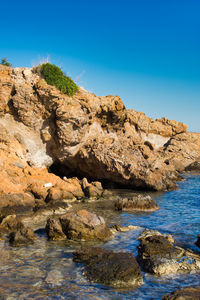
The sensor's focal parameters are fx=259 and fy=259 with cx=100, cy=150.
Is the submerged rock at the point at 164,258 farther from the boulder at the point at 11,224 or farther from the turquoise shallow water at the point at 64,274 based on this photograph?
the boulder at the point at 11,224

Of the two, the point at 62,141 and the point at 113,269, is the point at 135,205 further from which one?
the point at 113,269

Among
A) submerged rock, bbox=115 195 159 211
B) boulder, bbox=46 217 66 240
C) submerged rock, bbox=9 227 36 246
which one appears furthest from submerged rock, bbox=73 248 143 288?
submerged rock, bbox=115 195 159 211

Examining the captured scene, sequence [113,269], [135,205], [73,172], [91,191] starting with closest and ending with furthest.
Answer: [113,269]
[135,205]
[91,191]
[73,172]

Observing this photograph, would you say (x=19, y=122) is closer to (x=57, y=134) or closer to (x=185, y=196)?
(x=57, y=134)

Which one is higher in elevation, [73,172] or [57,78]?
[57,78]

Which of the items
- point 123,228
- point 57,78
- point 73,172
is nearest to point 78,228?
point 123,228

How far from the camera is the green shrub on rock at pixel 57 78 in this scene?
22.8 m

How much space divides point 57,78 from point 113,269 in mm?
18610

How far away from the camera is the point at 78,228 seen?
11508 millimetres

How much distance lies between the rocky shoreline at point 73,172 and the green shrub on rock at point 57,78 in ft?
2.15

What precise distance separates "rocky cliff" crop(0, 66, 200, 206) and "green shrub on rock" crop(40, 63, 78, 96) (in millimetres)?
653

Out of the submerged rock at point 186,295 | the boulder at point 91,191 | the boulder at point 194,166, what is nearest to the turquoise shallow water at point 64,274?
the submerged rock at point 186,295

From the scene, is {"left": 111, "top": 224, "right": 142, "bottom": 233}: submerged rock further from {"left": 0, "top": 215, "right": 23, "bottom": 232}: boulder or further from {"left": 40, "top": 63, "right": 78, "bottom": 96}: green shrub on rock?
{"left": 40, "top": 63, "right": 78, "bottom": 96}: green shrub on rock

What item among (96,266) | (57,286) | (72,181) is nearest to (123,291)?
(96,266)
